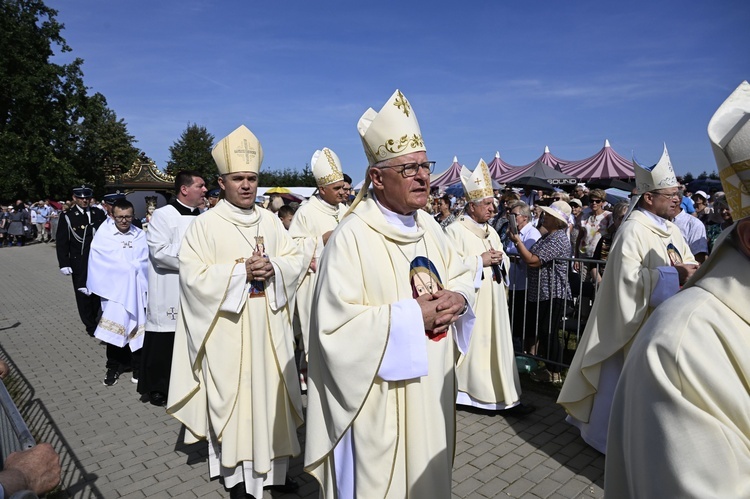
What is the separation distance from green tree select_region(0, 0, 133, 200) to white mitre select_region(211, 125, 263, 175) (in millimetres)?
37958

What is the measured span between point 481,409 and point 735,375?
4346 mm

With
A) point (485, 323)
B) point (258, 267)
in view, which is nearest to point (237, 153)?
point (258, 267)

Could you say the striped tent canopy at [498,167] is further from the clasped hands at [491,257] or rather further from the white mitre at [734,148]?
the white mitre at [734,148]

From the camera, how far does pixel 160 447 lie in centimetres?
486

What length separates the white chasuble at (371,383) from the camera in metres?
2.54

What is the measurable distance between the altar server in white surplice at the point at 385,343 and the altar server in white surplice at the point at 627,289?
1875 mm

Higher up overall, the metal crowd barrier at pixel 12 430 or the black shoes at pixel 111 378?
the metal crowd barrier at pixel 12 430

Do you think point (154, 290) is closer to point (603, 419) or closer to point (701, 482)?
point (603, 419)

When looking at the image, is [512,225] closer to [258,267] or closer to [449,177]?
[258,267]

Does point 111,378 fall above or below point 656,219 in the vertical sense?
below

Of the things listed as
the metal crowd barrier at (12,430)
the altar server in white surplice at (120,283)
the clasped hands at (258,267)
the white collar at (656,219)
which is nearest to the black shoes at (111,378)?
the altar server in white surplice at (120,283)

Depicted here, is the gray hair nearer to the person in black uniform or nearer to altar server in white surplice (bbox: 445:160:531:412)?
altar server in white surplice (bbox: 445:160:531:412)

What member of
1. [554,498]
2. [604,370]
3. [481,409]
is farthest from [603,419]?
[481,409]

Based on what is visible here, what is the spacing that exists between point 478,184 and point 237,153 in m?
2.61
